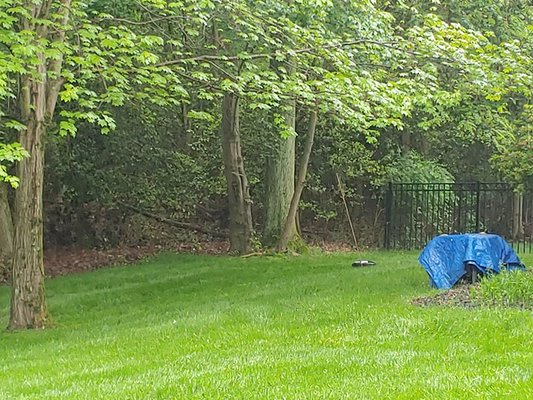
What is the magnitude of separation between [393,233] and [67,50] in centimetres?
1130

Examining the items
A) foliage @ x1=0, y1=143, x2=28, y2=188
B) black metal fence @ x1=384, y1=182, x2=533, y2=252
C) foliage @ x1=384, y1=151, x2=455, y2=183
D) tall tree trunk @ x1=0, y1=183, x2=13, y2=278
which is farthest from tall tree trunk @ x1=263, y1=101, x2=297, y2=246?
foliage @ x1=0, y1=143, x2=28, y2=188

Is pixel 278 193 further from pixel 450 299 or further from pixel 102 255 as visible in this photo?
pixel 450 299

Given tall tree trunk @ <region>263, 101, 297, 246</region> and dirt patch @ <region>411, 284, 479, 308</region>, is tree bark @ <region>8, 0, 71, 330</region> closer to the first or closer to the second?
dirt patch @ <region>411, 284, 479, 308</region>

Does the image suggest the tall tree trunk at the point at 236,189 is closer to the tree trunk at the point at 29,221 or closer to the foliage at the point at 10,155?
the tree trunk at the point at 29,221

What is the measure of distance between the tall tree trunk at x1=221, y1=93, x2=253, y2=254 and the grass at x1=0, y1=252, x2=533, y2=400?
4568mm

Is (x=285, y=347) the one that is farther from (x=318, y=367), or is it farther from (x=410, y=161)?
(x=410, y=161)

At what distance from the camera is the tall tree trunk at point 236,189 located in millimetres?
16078

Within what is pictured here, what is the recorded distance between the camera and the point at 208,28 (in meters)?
12.4

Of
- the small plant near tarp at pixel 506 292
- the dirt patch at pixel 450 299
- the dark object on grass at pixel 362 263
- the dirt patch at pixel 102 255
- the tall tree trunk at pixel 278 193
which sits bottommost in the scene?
the dirt patch at pixel 102 255

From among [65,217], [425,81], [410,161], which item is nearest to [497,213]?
[410,161]

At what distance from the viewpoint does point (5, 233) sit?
50.3 feet

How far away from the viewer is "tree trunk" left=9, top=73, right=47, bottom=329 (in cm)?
923

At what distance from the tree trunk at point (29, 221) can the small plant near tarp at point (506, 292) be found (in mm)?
5455

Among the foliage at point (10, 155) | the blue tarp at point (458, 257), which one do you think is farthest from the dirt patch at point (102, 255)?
the foliage at point (10, 155)
